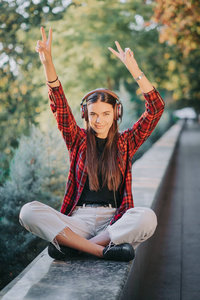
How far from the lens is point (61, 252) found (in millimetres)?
2490

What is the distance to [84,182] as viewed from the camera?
2789 millimetres

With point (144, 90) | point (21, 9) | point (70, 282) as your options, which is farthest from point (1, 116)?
point (70, 282)

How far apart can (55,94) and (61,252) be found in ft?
3.58

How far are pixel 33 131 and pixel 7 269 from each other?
2141mm

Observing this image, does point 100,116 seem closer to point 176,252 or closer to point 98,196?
point 98,196

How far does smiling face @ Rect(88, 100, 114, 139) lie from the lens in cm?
285

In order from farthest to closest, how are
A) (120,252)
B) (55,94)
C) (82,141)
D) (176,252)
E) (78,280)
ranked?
(176,252), (82,141), (55,94), (120,252), (78,280)

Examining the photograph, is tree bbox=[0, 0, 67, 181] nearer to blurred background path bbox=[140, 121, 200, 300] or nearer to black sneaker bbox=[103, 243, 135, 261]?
blurred background path bbox=[140, 121, 200, 300]

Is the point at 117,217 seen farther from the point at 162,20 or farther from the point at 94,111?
the point at 162,20

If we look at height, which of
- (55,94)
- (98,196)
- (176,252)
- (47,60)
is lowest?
(176,252)

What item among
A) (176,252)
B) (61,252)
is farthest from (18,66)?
(61,252)

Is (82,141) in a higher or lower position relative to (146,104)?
lower

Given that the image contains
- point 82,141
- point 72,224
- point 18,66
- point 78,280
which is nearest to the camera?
point 78,280

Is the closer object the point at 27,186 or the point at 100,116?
the point at 100,116
